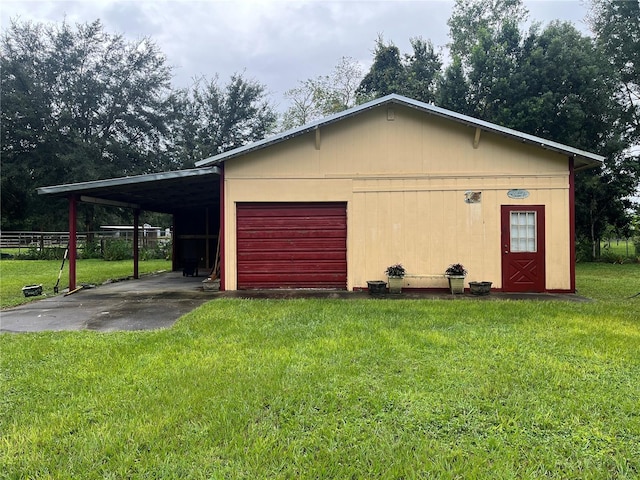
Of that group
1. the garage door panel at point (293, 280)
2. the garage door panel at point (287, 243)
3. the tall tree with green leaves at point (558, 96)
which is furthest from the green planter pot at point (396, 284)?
the tall tree with green leaves at point (558, 96)

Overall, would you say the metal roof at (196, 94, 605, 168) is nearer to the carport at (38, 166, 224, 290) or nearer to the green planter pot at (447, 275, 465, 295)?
the carport at (38, 166, 224, 290)

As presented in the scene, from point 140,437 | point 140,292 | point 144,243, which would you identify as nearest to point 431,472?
point 140,437

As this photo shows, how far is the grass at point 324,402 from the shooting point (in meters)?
2.32

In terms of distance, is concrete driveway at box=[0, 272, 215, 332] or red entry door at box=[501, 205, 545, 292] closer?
concrete driveway at box=[0, 272, 215, 332]

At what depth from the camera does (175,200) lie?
12102 millimetres

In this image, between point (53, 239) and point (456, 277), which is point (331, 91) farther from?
point (456, 277)

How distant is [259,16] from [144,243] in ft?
51.6

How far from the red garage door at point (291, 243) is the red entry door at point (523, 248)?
142 inches

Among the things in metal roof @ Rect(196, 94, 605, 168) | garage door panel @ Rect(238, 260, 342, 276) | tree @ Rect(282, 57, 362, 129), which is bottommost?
garage door panel @ Rect(238, 260, 342, 276)

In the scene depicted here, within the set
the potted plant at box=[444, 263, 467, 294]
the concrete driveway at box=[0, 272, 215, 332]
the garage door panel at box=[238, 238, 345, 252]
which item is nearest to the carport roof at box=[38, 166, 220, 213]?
the garage door panel at box=[238, 238, 345, 252]

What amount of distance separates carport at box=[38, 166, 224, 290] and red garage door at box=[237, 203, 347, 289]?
24.3 inches

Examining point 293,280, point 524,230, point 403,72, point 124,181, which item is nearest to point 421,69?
point 403,72

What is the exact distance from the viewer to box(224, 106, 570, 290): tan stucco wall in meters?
8.61

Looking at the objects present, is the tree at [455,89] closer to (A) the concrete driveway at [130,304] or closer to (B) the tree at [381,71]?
(B) the tree at [381,71]
